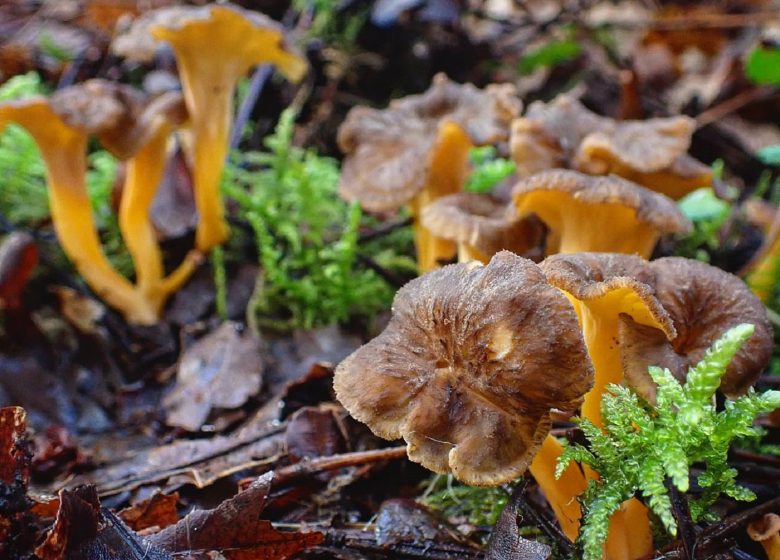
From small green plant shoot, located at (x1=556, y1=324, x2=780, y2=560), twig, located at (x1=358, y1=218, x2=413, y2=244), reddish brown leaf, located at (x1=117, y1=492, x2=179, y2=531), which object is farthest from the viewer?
twig, located at (x1=358, y1=218, x2=413, y2=244)

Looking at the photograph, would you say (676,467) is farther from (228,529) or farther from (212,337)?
(212,337)

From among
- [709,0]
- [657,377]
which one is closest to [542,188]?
[657,377]

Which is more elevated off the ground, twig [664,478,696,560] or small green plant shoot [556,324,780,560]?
small green plant shoot [556,324,780,560]

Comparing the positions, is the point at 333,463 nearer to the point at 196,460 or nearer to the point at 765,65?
the point at 196,460

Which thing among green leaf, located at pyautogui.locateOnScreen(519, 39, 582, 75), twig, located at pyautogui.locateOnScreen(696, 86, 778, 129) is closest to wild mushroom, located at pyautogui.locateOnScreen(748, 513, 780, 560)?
twig, located at pyautogui.locateOnScreen(696, 86, 778, 129)

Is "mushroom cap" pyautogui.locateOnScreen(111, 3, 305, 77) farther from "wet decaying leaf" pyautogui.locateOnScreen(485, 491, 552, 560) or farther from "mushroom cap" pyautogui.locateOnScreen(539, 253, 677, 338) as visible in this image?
"wet decaying leaf" pyautogui.locateOnScreen(485, 491, 552, 560)
